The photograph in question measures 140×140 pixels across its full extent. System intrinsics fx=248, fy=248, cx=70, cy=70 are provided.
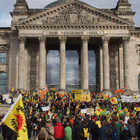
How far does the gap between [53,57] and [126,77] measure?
14493 millimetres

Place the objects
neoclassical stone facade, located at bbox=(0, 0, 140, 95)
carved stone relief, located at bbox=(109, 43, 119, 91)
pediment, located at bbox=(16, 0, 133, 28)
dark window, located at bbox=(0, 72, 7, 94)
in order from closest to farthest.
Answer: neoclassical stone facade, located at bbox=(0, 0, 140, 95) → pediment, located at bbox=(16, 0, 133, 28) → carved stone relief, located at bbox=(109, 43, 119, 91) → dark window, located at bbox=(0, 72, 7, 94)

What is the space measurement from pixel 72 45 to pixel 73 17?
6744 millimetres

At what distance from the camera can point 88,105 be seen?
29.4 meters

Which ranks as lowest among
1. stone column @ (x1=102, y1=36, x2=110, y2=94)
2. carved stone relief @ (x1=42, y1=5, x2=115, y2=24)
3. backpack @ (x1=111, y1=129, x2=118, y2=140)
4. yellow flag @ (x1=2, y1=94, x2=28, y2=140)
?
backpack @ (x1=111, y1=129, x2=118, y2=140)

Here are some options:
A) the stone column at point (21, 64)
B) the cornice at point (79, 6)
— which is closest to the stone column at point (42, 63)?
the stone column at point (21, 64)

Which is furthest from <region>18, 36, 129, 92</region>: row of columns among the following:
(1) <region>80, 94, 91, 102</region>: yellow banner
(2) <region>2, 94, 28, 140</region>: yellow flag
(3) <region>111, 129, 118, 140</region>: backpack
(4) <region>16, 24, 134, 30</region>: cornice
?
(2) <region>2, 94, 28, 140</region>: yellow flag

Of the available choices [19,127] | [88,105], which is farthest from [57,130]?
[88,105]

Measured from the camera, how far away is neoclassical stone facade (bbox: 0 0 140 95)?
43000 millimetres

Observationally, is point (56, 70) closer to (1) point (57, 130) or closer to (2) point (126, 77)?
(2) point (126, 77)

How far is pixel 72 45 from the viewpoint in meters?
49.0

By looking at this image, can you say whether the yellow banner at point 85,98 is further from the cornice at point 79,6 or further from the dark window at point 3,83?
the dark window at point 3,83

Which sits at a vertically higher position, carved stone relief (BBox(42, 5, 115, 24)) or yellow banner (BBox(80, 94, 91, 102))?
carved stone relief (BBox(42, 5, 115, 24))

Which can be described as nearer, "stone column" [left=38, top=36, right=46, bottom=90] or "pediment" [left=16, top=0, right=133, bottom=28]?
"stone column" [left=38, top=36, right=46, bottom=90]

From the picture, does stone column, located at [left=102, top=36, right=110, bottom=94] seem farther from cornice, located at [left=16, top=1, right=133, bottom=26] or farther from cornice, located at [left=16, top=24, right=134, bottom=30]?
cornice, located at [left=16, top=1, right=133, bottom=26]
